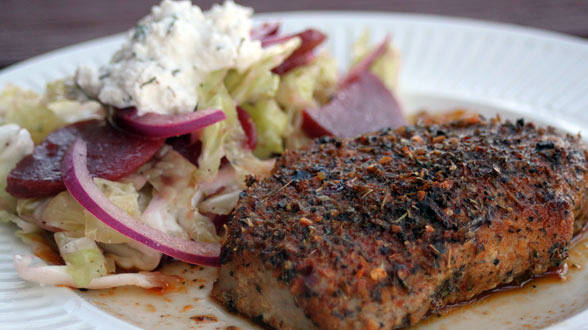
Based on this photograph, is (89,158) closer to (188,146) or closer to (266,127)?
(188,146)

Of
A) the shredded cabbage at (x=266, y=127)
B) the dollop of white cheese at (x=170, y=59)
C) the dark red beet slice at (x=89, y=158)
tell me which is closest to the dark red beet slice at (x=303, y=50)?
the shredded cabbage at (x=266, y=127)

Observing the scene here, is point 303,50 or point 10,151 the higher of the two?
point 303,50

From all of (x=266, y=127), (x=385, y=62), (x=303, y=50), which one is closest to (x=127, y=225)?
(x=266, y=127)

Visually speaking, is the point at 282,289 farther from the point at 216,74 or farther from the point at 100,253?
the point at 216,74

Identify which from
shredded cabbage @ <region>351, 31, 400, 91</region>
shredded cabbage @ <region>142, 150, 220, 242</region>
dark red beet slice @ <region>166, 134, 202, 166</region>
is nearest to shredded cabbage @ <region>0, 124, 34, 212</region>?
shredded cabbage @ <region>142, 150, 220, 242</region>

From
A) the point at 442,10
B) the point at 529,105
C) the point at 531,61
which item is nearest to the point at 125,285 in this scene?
the point at 529,105

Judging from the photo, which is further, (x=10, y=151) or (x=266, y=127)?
(x=266, y=127)

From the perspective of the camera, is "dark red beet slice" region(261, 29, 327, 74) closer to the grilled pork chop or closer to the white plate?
the white plate
